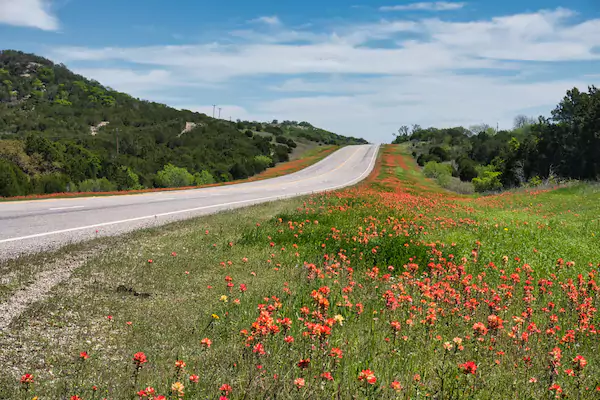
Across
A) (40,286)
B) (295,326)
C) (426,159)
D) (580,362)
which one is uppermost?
(426,159)

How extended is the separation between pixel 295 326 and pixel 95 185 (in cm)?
3231

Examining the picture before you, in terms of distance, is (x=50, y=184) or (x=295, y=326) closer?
(x=295, y=326)

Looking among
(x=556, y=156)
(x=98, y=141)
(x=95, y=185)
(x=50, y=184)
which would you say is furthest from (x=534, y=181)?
(x=98, y=141)

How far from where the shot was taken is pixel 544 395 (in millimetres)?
3676

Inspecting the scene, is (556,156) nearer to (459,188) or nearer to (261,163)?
(459,188)

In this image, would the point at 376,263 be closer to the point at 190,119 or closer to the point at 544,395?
the point at 544,395

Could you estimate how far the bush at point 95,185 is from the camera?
32.8 meters

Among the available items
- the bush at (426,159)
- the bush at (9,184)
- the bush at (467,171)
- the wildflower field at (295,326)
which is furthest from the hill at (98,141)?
the bush at (467,171)

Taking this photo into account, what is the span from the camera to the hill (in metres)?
35.1

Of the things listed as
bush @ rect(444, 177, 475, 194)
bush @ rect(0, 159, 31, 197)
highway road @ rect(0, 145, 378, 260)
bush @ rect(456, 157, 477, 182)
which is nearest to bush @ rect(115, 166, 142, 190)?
bush @ rect(0, 159, 31, 197)

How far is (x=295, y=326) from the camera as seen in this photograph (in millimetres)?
5016

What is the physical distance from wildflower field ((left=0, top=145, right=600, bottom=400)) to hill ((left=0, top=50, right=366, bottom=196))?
2041 cm

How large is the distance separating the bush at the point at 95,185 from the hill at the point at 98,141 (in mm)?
74

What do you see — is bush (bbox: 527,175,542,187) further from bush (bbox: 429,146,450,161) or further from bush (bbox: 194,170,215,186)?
bush (bbox: 429,146,450,161)
